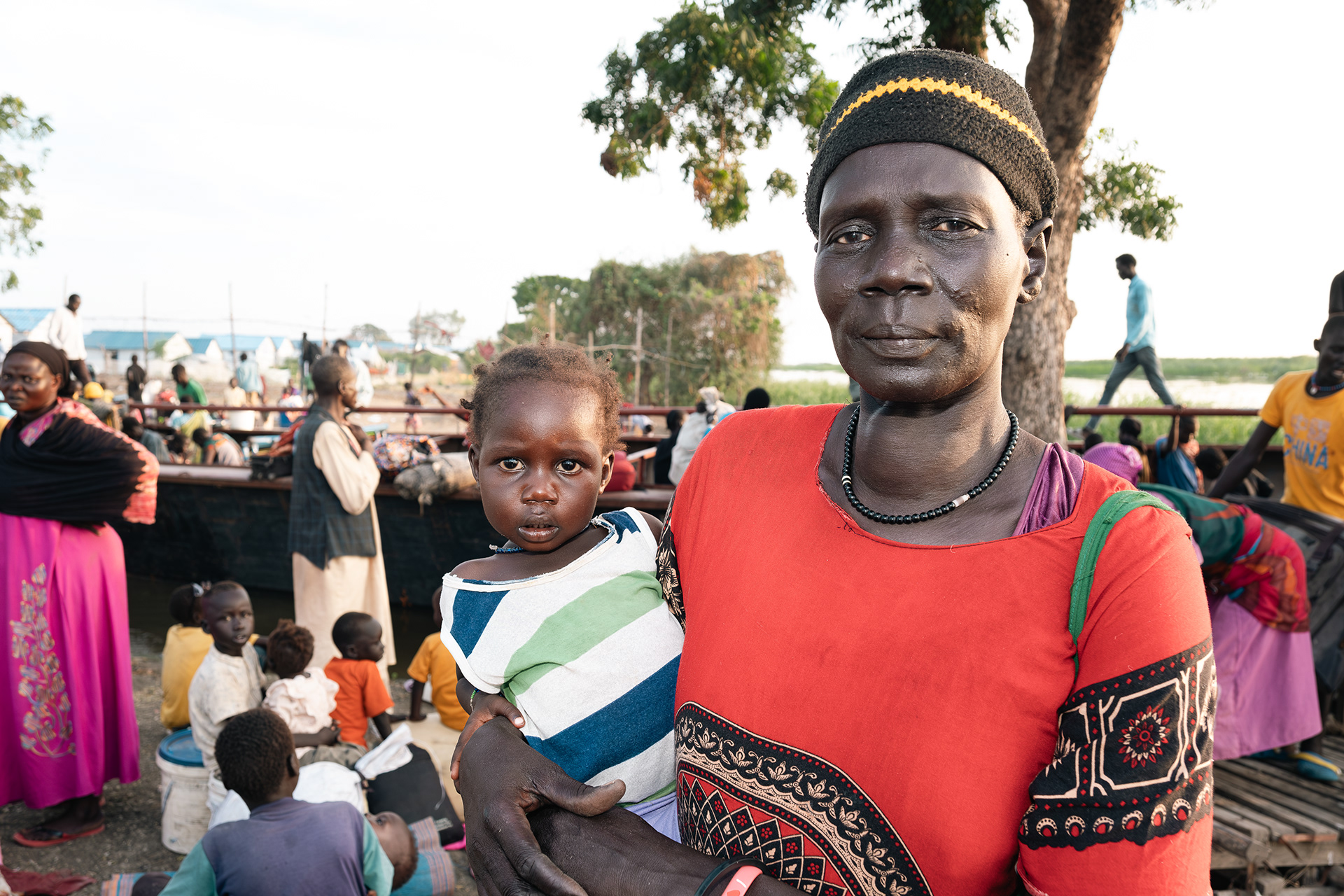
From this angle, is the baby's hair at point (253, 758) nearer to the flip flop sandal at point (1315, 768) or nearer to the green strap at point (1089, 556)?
the green strap at point (1089, 556)

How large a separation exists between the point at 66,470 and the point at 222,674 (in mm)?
1222

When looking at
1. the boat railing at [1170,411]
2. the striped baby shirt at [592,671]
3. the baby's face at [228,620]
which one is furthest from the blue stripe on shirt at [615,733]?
the boat railing at [1170,411]

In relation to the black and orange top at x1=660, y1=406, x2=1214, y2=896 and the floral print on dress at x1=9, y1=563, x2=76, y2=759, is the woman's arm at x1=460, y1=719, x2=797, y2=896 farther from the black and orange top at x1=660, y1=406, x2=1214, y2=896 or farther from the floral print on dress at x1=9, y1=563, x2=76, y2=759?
the floral print on dress at x1=9, y1=563, x2=76, y2=759

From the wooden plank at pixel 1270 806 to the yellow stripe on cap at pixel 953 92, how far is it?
3336 mm

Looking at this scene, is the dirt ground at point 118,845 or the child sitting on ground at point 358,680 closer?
the dirt ground at point 118,845

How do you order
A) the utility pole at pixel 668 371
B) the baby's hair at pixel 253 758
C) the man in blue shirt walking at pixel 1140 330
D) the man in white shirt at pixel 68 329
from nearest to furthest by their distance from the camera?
the baby's hair at pixel 253 758
the man in blue shirt walking at pixel 1140 330
the man in white shirt at pixel 68 329
the utility pole at pixel 668 371

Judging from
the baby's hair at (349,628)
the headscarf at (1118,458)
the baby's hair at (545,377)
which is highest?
the baby's hair at (545,377)

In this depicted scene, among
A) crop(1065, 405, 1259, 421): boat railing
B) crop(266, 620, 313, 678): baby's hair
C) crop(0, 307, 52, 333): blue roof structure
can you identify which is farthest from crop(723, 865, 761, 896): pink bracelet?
crop(0, 307, 52, 333): blue roof structure

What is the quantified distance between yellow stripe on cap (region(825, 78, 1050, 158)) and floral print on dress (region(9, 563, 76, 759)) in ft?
14.4

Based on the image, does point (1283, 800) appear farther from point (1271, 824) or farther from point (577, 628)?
point (577, 628)

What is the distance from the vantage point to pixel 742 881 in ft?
3.14

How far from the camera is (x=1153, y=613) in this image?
812 mm

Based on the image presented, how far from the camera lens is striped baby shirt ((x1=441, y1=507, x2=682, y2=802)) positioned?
1336mm

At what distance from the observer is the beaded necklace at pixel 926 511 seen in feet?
3.34
